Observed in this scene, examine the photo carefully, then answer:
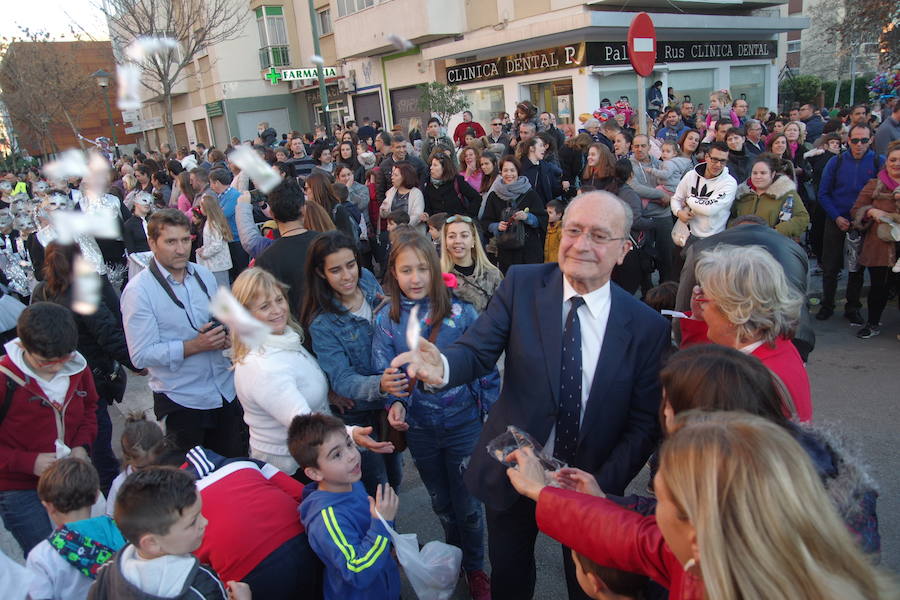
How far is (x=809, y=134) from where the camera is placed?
1096cm

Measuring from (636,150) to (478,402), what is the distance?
5.48 m

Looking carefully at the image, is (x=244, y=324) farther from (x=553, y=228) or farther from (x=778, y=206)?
(x=778, y=206)

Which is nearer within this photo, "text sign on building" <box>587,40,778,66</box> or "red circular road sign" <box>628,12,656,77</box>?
"red circular road sign" <box>628,12,656,77</box>

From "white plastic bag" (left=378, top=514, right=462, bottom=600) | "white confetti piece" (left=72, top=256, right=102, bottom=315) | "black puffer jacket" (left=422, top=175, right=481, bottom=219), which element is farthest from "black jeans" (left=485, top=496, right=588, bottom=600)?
"black puffer jacket" (left=422, top=175, right=481, bottom=219)

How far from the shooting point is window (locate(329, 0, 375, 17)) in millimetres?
22625

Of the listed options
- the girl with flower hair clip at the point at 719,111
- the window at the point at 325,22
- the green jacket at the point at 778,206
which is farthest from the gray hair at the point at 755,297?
the window at the point at 325,22

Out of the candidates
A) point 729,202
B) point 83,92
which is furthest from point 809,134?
point 83,92

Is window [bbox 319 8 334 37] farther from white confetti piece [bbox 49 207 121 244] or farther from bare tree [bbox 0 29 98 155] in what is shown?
white confetti piece [bbox 49 207 121 244]

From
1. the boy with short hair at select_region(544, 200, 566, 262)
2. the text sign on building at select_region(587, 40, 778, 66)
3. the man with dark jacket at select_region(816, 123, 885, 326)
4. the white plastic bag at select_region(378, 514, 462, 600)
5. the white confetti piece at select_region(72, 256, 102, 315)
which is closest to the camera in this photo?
the white plastic bag at select_region(378, 514, 462, 600)

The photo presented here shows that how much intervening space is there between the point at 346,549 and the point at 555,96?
19087 mm

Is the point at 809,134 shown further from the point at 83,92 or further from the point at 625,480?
the point at 83,92

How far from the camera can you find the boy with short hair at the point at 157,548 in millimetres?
1753

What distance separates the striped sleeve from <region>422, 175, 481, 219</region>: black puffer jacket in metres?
4.99

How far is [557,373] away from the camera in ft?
6.87
